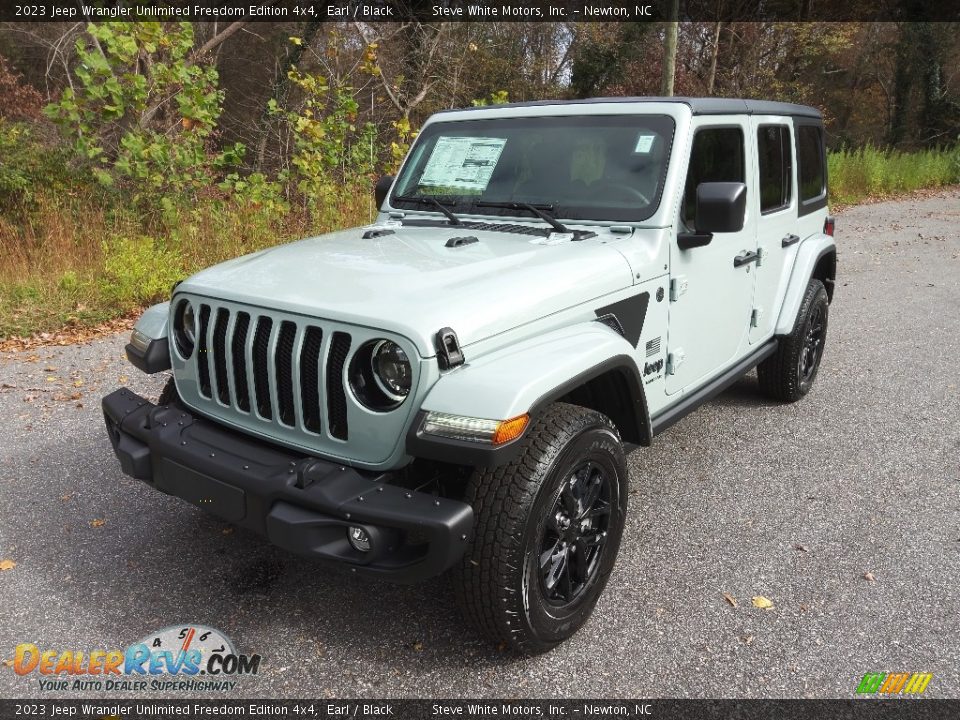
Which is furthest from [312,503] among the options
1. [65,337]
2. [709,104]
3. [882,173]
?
[882,173]

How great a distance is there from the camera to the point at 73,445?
440cm

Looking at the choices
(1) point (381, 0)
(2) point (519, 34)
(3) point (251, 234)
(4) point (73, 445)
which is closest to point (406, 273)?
(4) point (73, 445)

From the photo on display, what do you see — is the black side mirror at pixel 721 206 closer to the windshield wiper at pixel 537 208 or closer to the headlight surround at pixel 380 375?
the windshield wiper at pixel 537 208

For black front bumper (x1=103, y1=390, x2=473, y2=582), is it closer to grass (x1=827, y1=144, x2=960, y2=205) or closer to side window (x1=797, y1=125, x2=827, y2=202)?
side window (x1=797, y1=125, x2=827, y2=202)

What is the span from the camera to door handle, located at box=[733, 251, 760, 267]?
12.8ft

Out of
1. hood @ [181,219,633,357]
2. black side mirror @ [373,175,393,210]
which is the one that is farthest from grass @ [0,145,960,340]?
hood @ [181,219,633,357]

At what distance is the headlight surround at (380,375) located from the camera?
2412mm

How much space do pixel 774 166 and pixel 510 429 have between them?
2958mm

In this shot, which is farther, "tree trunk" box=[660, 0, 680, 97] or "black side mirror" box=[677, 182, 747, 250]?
"tree trunk" box=[660, 0, 680, 97]

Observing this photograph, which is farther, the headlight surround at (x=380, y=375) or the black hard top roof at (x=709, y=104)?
the black hard top roof at (x=709, y=104)

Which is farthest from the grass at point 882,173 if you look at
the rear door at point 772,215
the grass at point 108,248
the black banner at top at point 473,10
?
the rear door at point 772,215

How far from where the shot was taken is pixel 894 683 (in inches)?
101

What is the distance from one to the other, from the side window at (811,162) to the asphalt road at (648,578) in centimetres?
143

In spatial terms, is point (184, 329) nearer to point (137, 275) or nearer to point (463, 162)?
point (463, 162)
